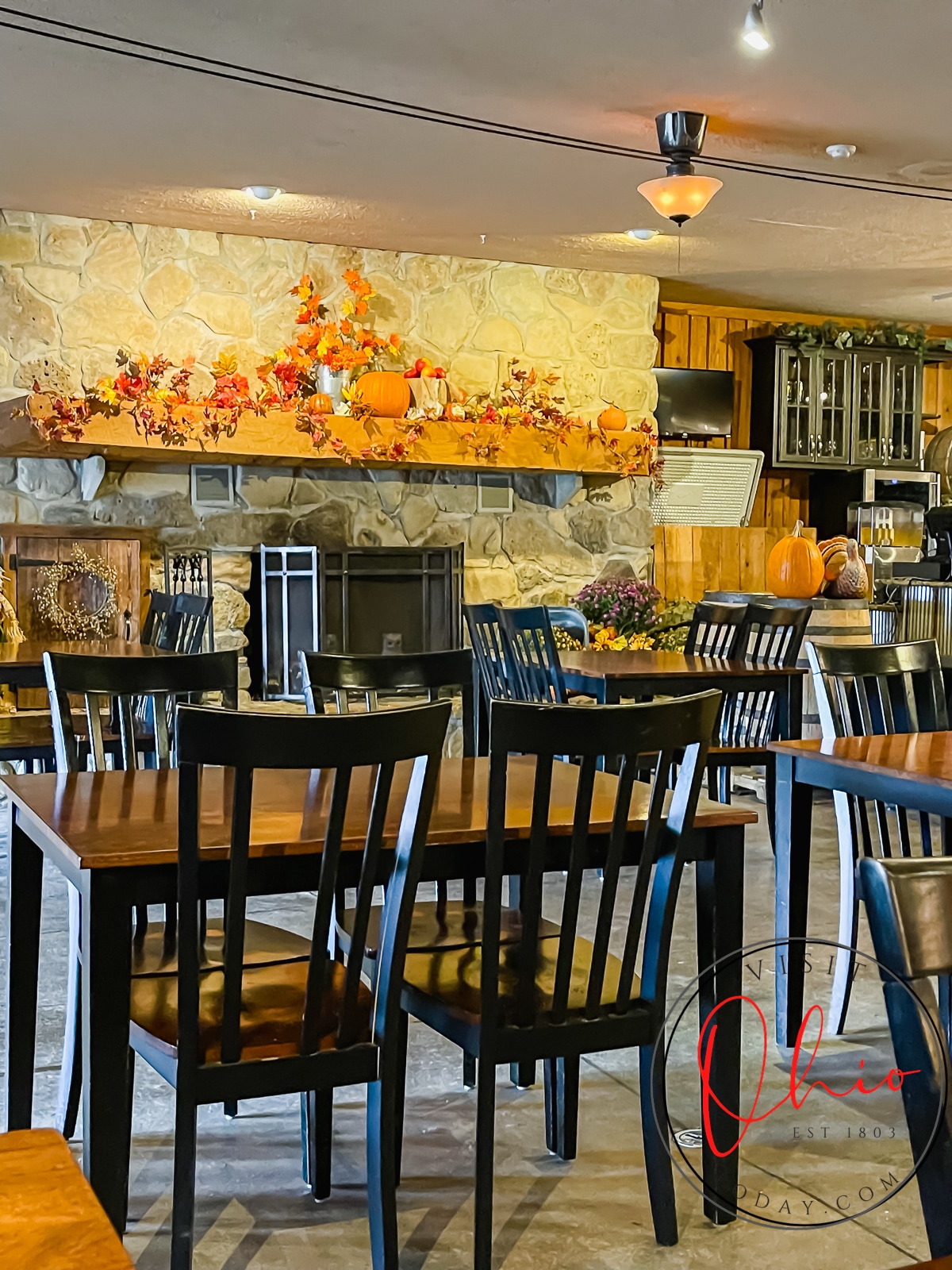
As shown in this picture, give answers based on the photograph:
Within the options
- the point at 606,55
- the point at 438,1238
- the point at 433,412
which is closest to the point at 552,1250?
the point at 438,1238

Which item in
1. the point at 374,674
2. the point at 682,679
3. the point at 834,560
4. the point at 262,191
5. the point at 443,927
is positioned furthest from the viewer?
the point at 834,560

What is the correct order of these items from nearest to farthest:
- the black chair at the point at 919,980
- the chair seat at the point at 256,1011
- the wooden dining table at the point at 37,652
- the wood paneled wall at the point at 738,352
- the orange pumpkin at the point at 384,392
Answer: the black chair at the point at 919,980 < the chair seat at the point at 256,1011 < the wooden dining table at the point at 37,652 < the orange pumpkin at the point at 384,392 < the wood paneled wall at the point at 738,352

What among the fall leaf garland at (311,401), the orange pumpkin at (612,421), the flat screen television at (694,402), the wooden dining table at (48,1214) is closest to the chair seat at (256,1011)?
the wooden dining table at (48,1214)

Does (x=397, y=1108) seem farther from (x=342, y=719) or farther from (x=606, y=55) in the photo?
(x=606, y=55)

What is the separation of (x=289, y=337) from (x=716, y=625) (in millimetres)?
2875

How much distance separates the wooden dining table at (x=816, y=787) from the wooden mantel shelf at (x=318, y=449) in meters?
3.89

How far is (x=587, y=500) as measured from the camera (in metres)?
7.62

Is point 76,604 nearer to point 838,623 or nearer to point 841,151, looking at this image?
point 838,623

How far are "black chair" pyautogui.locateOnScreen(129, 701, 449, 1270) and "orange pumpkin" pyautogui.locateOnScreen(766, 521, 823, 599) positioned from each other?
4.37 m

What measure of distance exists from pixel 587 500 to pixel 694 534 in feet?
2.71

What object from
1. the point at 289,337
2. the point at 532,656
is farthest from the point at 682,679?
the point at 289,337

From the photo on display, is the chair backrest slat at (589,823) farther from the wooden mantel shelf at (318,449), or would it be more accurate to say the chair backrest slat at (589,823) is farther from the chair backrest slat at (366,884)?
the wooden mantel shelf at (318,449)

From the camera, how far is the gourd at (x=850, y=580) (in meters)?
6.26

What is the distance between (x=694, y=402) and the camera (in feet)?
26.5
